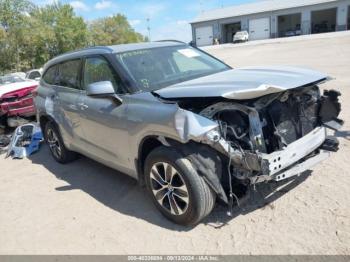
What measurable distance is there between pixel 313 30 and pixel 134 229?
52.8 meters

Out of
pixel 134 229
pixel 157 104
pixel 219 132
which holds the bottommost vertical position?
pixel 134 229

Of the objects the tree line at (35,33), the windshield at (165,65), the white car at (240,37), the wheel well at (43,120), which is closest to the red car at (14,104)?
the wheel well at (43,120)

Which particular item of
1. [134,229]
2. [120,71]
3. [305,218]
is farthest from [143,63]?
[305,218]

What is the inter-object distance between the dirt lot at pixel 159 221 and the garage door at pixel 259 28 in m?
50.3

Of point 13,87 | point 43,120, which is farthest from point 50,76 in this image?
point 13,87

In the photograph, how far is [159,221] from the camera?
12.7 ft

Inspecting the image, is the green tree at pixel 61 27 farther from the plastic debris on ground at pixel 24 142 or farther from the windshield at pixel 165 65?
the windshield at pixel 165 65

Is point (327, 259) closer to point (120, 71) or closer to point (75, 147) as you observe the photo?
point (120, 71)

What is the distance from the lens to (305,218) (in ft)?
11.5

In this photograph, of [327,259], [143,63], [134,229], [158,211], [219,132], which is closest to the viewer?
[327,259]

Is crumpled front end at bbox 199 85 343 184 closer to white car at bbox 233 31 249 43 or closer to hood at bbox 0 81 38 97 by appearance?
hood at bbox 0 81 38 97

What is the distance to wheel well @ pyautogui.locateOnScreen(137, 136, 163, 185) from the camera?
147 inches

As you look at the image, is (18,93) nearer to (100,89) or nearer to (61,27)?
(100,89)

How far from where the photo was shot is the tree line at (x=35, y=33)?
89.2 ft
